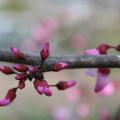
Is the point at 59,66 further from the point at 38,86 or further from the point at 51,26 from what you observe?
the point at 51,26

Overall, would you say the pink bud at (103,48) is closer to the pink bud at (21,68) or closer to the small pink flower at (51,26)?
the pink bud at (21,68)

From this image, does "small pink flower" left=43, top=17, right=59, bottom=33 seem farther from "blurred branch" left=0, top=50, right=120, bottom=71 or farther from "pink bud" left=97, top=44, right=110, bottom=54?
"blurred branch" left=0, top=50, right=120, bottom=71

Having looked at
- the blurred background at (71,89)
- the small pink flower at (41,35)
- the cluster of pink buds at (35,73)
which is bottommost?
the blurred background at (71,89)

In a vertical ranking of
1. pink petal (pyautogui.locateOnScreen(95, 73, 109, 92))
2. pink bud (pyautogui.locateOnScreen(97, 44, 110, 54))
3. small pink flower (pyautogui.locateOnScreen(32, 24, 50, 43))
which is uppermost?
pink bud (pyautogui.locateOnScreen(97, 44, 110, 54))

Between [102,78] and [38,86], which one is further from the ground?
[38,86]

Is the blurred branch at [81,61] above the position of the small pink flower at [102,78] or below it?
above

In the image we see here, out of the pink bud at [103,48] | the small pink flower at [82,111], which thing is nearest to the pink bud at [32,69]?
the pink bud at [103,48]

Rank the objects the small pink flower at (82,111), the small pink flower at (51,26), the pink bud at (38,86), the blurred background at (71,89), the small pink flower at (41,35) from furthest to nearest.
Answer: the small pink flower at (51,26), the small pink flower at (41,35), the blurred background at (71,89), the small pink flower at (82,111), the pink bud at (38,86)

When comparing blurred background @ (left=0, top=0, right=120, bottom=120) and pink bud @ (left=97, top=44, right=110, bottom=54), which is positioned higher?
pink bud @ (left=97, top=44, right=110, bottom=54)

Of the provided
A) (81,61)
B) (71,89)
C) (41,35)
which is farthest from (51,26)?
(81,61)

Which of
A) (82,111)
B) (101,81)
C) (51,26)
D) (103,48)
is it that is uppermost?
(103,48)

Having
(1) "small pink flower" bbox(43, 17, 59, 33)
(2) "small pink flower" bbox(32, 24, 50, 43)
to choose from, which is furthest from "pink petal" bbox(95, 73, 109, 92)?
(1) "small pink flower" bbox(43, 17, 59, 33)

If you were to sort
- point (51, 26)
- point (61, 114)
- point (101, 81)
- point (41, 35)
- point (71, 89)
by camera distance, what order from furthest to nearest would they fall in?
point (51, 26) → point (41, 35) → point (71, 89) → point (61, 114) → point (101, 81)

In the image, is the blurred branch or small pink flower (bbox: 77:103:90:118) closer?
the blurred branch
